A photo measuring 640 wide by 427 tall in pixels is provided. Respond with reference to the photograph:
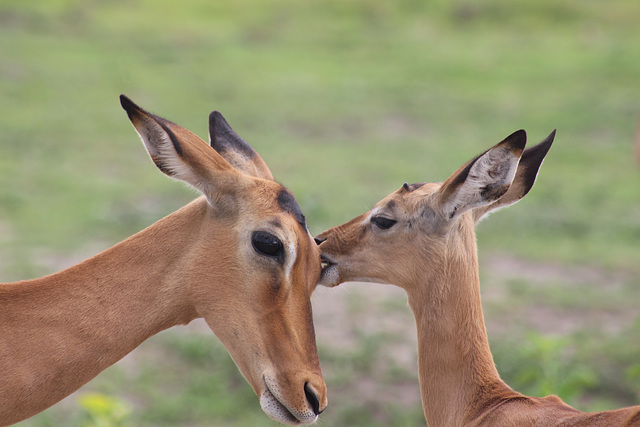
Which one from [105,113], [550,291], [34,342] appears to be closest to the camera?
[34,342]

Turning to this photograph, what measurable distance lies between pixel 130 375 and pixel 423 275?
3718 millimetres

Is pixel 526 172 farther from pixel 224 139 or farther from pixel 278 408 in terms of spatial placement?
pixel 278 408

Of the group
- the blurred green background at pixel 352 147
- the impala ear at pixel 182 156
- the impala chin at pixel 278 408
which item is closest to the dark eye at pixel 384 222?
the impala ear at pixel 182 156

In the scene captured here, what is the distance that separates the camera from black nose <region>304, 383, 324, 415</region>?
10.8ft

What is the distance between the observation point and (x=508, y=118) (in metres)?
15.2

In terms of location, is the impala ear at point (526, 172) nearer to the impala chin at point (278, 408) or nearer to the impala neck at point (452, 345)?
the impala neck at point (452, 345)

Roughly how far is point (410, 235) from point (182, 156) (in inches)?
47.1

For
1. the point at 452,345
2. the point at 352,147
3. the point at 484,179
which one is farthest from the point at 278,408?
the point at 352,147

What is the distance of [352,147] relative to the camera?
1376 centimetres

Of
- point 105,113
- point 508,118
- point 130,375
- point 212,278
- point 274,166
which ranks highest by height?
point 508,118

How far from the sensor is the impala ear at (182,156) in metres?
3.14

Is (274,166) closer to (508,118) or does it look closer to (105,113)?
(105,113)

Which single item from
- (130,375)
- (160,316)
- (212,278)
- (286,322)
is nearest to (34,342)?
(160,316)

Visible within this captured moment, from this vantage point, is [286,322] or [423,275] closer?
[286,322]
